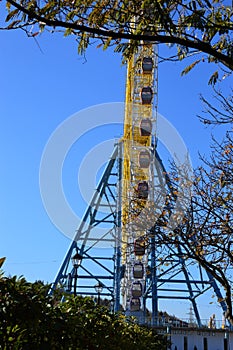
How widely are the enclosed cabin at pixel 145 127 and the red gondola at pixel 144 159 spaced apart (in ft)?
2.96

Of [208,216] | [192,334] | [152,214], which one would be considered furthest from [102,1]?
[192,334]

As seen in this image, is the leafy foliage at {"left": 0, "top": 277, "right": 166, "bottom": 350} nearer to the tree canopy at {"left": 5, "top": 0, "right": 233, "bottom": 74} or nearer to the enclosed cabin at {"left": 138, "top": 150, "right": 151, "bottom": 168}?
the tree canopy at {"left": 5, "top": 0, "right": 233, "bottom": 74}

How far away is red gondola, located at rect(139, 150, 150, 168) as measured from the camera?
25250 millimetres

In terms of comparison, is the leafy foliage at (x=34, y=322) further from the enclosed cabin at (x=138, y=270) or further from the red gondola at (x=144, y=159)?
the red gondola at (x=144, y=159)

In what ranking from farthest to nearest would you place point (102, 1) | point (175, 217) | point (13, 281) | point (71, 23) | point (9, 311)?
point (175, 217)
point (102, 1)
point (71, 23)
point (13, 281)
point (9, 311)

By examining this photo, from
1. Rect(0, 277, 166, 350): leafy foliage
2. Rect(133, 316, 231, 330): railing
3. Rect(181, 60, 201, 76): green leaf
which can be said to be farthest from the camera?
Rect(133, 316, 231, 330): railing

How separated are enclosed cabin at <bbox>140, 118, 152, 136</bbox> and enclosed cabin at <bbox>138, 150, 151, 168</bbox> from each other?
904 millimetres

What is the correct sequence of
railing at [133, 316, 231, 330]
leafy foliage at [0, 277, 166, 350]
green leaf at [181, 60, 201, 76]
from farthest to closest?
railing at [133, 316, 231, 330] → green leaf at [181, 60, 201, 76] → leafy foliage at [0, 277, 166, 350]

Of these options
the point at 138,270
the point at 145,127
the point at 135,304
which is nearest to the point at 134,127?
the point at 145,127

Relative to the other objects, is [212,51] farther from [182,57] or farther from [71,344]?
[71,344]

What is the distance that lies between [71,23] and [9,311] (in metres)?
2.30

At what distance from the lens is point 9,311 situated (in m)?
2.78

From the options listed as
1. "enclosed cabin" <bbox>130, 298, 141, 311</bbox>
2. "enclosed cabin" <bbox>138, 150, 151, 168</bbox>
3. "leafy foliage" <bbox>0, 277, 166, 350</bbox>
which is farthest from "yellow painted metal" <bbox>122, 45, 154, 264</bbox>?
"leafy foliage" <bbox>0, 277, 166, 350</bbox>

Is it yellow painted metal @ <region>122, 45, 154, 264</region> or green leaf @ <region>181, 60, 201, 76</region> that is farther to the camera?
yellow painted metal @ <region>122, 45, 154, 264</region>
